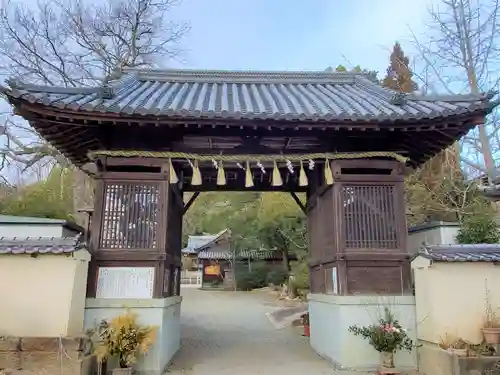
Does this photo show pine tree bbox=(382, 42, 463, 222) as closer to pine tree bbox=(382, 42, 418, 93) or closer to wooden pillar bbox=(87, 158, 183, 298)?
pine tree bbox=(382, 42, 418, 93)

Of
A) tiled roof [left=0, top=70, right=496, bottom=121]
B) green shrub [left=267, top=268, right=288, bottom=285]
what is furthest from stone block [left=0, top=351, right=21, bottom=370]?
green shrub [left=267, top=268, right=288, bottom=285]

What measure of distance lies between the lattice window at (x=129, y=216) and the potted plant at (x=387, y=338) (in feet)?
12.6

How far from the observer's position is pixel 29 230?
7059mm

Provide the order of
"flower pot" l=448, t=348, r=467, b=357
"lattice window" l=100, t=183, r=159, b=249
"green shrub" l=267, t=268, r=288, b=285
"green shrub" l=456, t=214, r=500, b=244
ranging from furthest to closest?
"green shrub" l=267, t=268, r=288, b=285 < "green shrub" l=456, t=214, r=500, b=244 < "lattice window" l=100, t=183, r=159, b=249 < "flower pot" l=448, t=348, r=467, b=357

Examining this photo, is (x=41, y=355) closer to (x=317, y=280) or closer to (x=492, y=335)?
(x=317, y=280)

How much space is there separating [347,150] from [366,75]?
421 cm

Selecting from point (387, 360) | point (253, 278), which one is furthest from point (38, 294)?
point (253, 278)

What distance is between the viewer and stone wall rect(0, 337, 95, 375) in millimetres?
5512

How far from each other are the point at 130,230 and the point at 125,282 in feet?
2.85

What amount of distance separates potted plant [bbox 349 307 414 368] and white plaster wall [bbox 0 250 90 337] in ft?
14.9

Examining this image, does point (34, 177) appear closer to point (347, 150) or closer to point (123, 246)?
point (123, 246)

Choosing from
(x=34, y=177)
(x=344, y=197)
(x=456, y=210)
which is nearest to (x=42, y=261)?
(x=344, y=197)

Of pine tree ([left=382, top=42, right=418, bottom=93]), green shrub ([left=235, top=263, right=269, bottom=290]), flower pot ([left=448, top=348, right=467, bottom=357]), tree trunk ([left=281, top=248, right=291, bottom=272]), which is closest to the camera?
flower pot ([left=448, top=348, right=467, bottom=357])

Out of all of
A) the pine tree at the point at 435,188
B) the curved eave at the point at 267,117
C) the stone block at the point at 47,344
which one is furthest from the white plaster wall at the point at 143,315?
the pine tree at the point at 435,188
